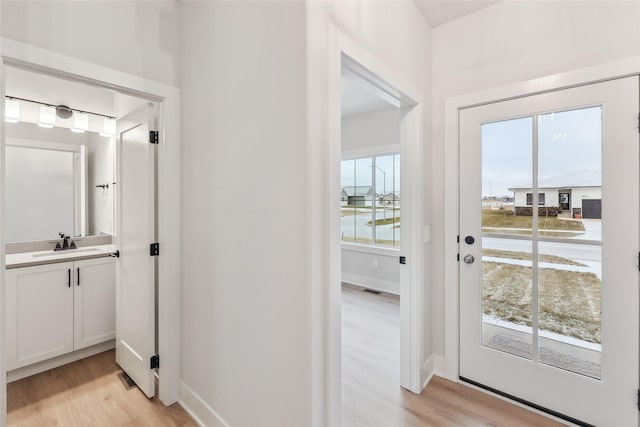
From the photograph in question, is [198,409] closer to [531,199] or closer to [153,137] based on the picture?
[153,137]

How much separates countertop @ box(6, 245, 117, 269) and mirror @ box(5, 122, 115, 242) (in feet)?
0.83

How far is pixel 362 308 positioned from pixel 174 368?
231 cm

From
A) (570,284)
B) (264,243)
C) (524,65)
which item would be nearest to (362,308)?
(570,284)

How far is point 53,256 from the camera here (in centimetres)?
237

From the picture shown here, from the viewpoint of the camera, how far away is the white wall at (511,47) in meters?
1.59

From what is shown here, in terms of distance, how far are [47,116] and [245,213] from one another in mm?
2654

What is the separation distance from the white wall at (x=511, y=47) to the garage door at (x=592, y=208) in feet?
2.53

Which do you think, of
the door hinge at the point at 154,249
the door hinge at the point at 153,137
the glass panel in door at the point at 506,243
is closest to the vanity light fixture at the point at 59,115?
the door hinge at the point at 153,137

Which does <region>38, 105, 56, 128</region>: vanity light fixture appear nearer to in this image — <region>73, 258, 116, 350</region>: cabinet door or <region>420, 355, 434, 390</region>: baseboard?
<region>73, 258, 116, 350</region>: cabinet door

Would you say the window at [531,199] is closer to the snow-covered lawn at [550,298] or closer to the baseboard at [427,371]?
the snow-covered lawn at [550,298]

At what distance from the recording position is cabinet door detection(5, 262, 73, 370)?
6.93 feet

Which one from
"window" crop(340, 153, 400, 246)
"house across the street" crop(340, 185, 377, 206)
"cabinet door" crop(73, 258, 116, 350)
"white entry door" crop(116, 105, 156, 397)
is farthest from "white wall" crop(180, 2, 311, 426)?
"house across the street" crop(340, 185, 377, 206)

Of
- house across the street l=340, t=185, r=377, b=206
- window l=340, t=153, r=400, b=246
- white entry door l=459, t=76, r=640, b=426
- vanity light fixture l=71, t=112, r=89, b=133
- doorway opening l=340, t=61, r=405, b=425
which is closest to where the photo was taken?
white entry door l=459, t=76, r=640, b=426

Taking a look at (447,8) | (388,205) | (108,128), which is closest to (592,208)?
(447,8)
